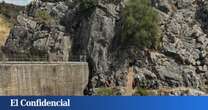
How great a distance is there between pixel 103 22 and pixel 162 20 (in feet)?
23.8

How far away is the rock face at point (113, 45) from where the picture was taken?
6662 cm

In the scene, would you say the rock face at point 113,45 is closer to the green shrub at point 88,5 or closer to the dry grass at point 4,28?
the green shrub at point 88,5

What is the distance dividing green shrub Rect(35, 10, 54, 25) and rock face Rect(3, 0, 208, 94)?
1.16 ft

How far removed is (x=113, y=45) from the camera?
69.6 metres

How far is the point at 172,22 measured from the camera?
7075 centimetres

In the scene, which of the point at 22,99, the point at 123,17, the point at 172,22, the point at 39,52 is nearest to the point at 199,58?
the point at 172,22

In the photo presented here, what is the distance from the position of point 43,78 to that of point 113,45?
10260mm

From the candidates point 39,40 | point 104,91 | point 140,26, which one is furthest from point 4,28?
point 104,91

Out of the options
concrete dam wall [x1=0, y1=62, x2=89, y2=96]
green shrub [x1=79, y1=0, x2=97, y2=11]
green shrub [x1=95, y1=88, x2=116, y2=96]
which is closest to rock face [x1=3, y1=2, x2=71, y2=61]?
green shrub [x1=79, y1=0, x2=97, y2=11]

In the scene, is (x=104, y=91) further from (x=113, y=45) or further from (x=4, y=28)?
(x=4, y=28)

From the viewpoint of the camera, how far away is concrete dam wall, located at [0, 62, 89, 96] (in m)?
60.2

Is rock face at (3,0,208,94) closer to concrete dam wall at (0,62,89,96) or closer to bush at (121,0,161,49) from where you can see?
bush at (121,0,161,49)

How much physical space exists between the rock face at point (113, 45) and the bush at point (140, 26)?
39.4 inches

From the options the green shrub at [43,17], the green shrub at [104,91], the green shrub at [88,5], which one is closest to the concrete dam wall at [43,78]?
the green shrub at [104,91]
